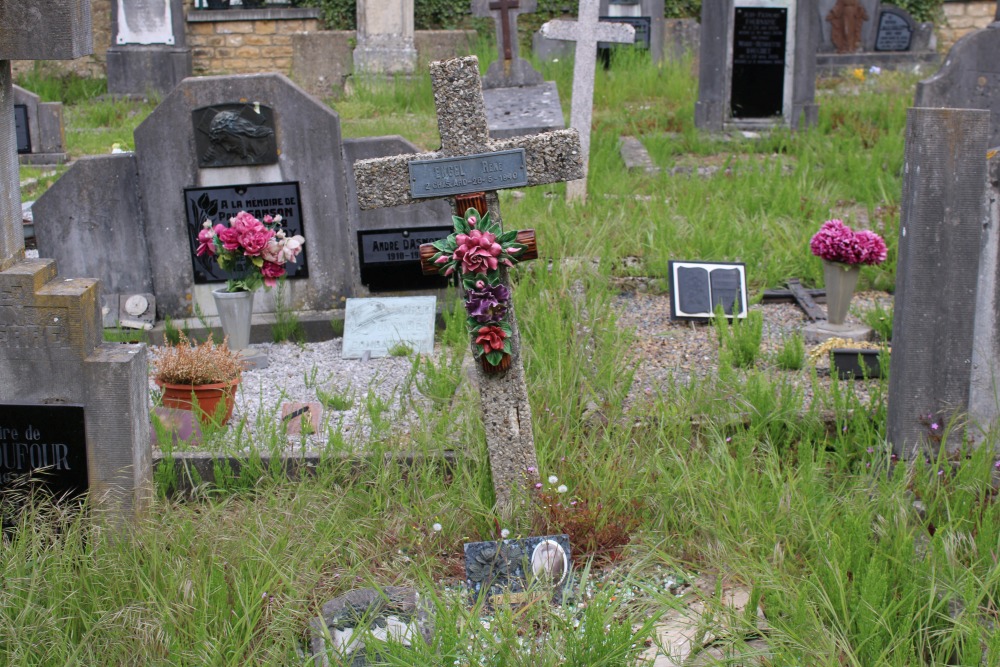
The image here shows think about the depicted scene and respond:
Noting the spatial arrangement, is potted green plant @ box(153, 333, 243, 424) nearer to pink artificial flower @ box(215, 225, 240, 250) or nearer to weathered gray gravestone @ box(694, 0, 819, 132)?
pink artificial flower @ box(215, 225, 240, 250)

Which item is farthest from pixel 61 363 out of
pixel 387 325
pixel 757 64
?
pixel 757 64

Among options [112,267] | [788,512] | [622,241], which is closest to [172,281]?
[112,267]

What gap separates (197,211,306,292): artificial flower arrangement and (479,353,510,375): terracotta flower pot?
2120 millimetres

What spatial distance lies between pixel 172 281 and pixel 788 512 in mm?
3775

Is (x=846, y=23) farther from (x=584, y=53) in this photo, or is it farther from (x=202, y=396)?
(x=202, y=396)

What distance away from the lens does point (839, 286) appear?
→ 16.4 ft

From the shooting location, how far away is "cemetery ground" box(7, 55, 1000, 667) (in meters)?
2.55

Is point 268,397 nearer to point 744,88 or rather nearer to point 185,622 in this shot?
point 185,622

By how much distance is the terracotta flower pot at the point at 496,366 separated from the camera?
3.25 m

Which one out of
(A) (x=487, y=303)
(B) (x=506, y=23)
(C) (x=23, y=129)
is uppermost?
(B) (x=506, y=23)

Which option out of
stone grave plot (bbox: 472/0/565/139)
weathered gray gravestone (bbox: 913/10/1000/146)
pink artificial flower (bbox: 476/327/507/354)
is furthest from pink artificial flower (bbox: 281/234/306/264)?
weathered gray gravestone (bbox: 913/10/1000/146)

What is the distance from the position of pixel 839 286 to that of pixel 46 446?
11.3 ft

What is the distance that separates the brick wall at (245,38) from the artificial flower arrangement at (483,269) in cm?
1145

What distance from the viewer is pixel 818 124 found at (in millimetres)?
9539
